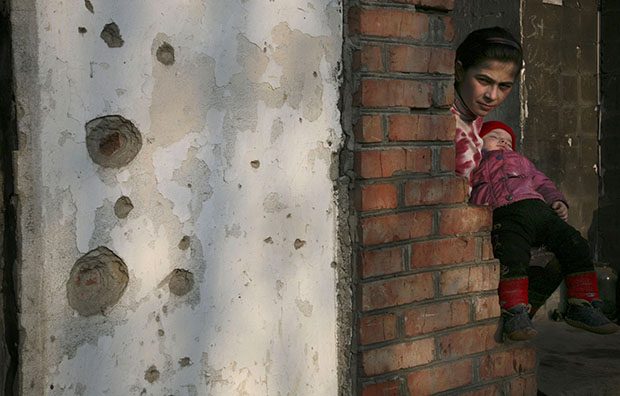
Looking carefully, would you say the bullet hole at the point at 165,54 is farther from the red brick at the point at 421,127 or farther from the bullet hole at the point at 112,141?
the red brick at the point at 421,127

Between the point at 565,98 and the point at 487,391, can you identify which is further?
the point at 565,98

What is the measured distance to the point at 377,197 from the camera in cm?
201

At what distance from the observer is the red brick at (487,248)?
2305mm

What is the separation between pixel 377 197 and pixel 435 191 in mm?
254

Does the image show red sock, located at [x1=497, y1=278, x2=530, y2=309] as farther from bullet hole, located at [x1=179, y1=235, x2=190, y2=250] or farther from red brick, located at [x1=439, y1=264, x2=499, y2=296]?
bullet hole, located at [x1=179, y1=235, x2=190, y2=250]

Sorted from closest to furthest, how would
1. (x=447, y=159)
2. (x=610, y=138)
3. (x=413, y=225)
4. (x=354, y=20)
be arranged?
1. (x=354, y=20)
2. (x=413, y=225)
3. (x=447, y=159)
4. (x=610, y=138)

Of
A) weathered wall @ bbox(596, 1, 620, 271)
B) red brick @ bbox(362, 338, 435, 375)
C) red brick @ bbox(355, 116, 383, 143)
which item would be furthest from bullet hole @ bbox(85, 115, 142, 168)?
weathered wall @ bbox(596, 1, 620, 271)

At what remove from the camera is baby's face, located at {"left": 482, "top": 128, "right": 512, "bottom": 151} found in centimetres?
280

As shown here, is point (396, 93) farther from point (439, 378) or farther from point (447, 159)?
point (439, 378)

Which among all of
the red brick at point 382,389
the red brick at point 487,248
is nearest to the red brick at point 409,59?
the red brick at point 487,248

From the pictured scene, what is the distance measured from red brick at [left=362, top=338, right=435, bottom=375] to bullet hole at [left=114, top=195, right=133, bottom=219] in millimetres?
822

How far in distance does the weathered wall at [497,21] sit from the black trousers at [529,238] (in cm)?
226

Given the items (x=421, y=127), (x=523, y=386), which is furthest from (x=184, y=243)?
(x=523, y=386)

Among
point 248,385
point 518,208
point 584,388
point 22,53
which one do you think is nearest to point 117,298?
point 248,385
